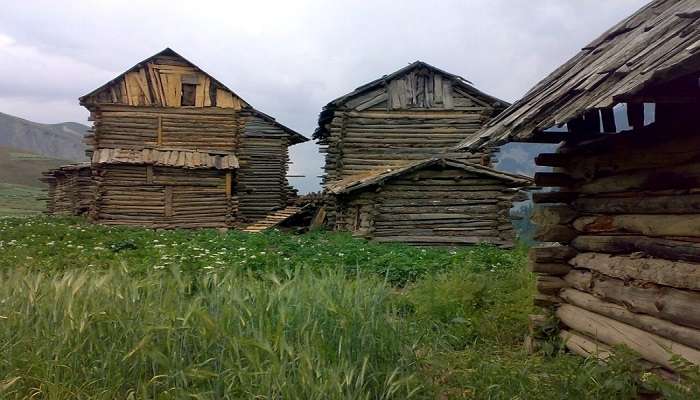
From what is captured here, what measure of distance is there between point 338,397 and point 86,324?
206 centimetres

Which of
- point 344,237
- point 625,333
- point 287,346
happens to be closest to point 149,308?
point 287,346

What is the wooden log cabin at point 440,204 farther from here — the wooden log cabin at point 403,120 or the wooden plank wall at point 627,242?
the wooden plank wall at point 627,242

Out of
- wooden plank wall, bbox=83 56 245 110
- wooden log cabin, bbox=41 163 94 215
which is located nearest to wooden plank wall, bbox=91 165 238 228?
wooden plank wall, bbox=83 56 245 110

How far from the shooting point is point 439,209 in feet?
69.8

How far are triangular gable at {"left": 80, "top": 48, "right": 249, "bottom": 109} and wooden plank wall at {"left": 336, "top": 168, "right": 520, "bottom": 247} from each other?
35.0 feet

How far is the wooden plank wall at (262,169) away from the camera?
100.0ft

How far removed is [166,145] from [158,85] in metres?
2.78

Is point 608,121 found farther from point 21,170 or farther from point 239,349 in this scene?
point 21,170

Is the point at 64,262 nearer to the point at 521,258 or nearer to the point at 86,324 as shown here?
the point at 86,324

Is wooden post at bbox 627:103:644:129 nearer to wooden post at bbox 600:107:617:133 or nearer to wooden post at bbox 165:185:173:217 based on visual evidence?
wooden post at bbox 600:107:617:133

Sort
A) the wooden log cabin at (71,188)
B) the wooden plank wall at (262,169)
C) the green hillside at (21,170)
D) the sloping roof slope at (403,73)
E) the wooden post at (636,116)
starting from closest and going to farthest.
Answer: the wooden post at (636,116), the sloping roof slope at (403,73), the wooden plank wall at (262,169), the wooden log cabin at (71,188), the green hillside at (21,170)

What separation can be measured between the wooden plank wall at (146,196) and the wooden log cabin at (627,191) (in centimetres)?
2137

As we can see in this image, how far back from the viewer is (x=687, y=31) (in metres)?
3.91

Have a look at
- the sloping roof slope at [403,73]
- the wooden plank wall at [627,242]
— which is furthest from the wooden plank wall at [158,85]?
the wooden plank wall at [627,242]
